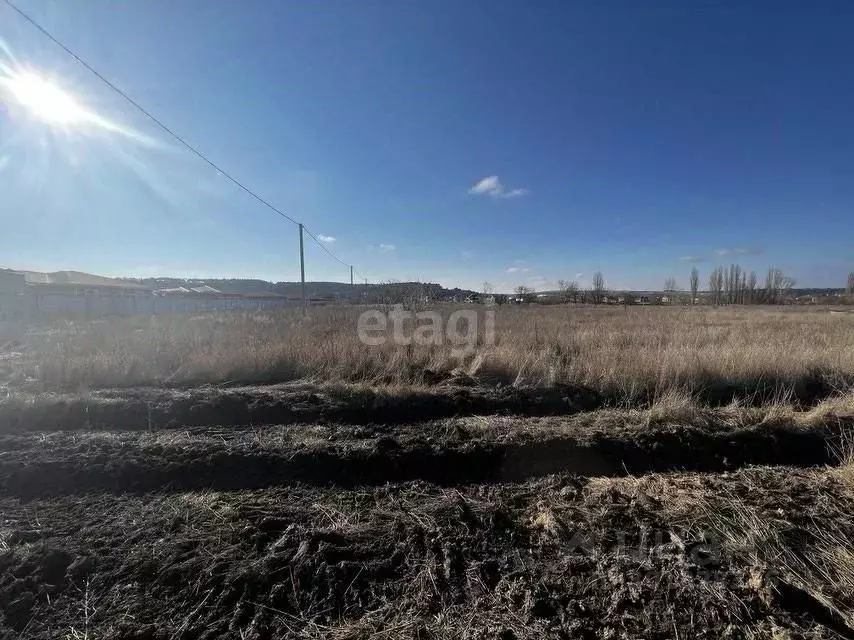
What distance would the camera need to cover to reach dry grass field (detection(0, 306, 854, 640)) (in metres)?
1.81

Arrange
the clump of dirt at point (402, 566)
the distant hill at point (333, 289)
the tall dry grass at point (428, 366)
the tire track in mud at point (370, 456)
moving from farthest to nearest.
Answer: the distant hill at point (333, 289) < the tall dry grass at point (428, 366) < the tire track in mud at point (370, 456) < the clump of dirt at point (402, 566)

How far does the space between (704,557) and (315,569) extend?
90.5 inches

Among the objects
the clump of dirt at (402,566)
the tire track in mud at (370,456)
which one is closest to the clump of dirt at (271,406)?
the tire track in mud at (370,456)

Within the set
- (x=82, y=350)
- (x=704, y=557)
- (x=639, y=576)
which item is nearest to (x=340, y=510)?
(x=639, y=576)

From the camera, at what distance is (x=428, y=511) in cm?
270

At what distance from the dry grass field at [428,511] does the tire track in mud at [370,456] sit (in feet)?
0.08

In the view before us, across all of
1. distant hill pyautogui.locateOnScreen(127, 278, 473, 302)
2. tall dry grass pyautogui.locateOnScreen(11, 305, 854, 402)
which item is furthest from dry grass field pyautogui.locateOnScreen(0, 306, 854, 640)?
distant hill pyautogui.locateOnScreen(127, 278, 473, 302)

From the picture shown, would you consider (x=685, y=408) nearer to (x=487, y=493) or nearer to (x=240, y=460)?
(x=487, y=493)

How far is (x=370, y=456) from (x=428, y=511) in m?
1.10

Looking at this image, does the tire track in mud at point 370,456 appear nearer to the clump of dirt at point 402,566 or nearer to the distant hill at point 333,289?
the clump of dirt at point 402,566

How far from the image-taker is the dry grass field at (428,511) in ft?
5.95

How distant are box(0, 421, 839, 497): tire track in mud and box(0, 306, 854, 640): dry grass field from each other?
1.0 inches

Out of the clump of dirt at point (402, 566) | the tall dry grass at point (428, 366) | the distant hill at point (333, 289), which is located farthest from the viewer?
the distant hill at point (333, 289)

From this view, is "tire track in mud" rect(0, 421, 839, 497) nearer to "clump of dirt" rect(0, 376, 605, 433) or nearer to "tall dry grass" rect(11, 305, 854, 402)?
"clump of dirt" rect(0, 376, 605, 433)
